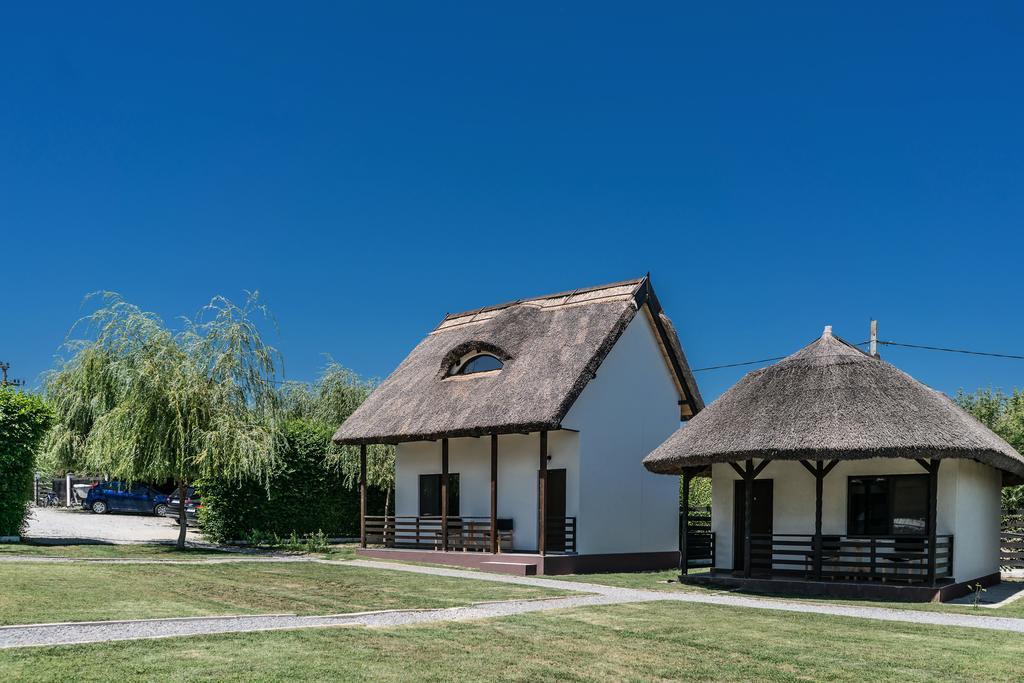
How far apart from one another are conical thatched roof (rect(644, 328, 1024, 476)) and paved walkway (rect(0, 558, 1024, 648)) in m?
2.44

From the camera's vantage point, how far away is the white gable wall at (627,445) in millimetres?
21578

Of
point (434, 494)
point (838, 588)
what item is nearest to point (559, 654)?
point (838, 588)

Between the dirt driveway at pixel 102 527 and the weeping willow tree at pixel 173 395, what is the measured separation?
3.22m

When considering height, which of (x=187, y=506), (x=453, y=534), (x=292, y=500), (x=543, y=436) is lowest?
(x=187, y=506)

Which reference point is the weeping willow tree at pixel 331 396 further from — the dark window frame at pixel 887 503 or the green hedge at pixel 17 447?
the dark window frame at pixel 887 503

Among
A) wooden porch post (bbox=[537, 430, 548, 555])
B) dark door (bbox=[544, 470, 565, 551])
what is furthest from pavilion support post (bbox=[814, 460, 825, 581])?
dark door (bbox=[544, 470, 565, 551])

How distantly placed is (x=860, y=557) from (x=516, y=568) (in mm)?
6646

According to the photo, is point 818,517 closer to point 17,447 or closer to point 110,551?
point 110,551

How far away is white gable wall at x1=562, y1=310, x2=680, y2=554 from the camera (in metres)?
21.6

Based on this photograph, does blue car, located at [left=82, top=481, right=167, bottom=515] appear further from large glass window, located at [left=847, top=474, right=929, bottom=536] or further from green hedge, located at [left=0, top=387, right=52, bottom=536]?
large glass window, located at [left=847, top=474, right=929, bottom=536]

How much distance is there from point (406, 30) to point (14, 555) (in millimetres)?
13718

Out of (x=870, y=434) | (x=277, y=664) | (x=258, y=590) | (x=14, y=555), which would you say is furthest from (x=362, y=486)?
(x=277, y=664)

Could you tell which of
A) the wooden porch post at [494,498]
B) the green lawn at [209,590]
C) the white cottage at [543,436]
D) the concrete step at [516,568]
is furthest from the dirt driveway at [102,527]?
the concrete step at [516,568]

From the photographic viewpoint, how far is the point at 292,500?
26188 mm
